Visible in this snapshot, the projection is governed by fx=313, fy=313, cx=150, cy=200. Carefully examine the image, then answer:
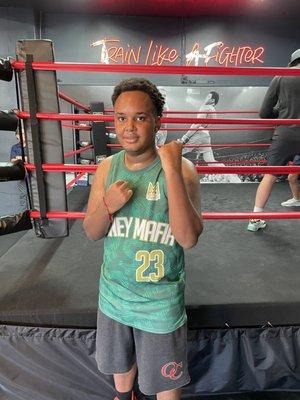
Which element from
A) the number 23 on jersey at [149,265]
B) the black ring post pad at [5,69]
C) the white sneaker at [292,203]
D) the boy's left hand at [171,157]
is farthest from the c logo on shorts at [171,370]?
the white sneaker at [292,203]

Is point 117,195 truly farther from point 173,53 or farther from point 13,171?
point 173,53

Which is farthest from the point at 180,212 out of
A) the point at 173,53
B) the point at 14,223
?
the point at 173,53

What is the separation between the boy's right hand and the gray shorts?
1.18 ft

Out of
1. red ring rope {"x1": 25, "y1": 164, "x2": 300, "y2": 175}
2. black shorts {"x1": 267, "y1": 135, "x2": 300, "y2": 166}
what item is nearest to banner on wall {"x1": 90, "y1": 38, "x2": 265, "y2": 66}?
black shorts {"x1": 267, "y1": 135, "x2": 300, "y2": 166}

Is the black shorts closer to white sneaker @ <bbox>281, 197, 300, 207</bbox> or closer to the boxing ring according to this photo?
the boxing ring

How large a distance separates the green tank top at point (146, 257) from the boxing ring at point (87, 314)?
0.35 meters

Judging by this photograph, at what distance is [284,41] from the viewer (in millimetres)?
4492

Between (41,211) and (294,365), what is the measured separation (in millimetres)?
1266

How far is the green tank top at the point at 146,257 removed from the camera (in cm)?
85

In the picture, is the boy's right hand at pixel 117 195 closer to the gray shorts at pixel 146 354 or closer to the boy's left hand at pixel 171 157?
the boy's left hand at pixel 171 157

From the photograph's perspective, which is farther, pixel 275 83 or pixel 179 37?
pixel 179 37

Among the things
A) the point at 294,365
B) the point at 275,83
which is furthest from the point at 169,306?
the point at 275,83

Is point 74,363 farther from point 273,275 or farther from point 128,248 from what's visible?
point 273,275

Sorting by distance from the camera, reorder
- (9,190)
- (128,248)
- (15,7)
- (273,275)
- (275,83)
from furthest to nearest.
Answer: (9,190)
(15,7)
(275,83)
(273,275)
(128,248)
